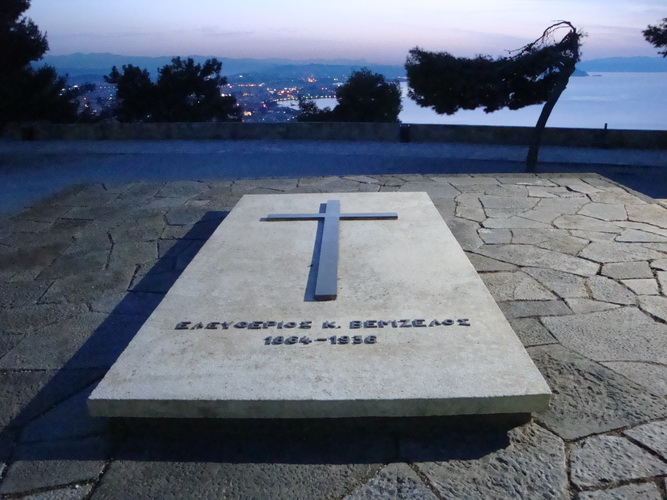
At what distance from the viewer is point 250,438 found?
6.25 feet

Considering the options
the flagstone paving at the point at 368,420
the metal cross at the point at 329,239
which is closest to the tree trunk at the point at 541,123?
the flagstone paving at the point at 368,420

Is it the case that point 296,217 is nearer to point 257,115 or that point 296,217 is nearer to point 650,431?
point 650,431

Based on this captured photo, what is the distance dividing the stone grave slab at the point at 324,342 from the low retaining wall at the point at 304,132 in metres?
7.36

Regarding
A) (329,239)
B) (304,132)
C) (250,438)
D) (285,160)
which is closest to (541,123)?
(304,132)

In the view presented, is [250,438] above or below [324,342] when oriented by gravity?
below

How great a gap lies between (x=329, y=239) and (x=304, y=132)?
296 inches

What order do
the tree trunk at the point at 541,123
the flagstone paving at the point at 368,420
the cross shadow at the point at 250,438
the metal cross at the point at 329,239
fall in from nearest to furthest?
the flagstone paving at the point at 368,420, the cross shadow at the point at 250,438, the metal cross at the point at 329,239, the tree trunk at the point at 541,123

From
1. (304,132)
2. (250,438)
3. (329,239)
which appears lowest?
(250,438)

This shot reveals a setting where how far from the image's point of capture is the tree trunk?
30.1ft

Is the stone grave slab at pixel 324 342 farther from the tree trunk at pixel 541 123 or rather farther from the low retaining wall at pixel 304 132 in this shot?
the low retaining wall at pixel 304 132

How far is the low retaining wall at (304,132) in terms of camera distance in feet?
33.5

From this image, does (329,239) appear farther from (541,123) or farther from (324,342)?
(541,123)

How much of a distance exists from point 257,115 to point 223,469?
63.6 ft

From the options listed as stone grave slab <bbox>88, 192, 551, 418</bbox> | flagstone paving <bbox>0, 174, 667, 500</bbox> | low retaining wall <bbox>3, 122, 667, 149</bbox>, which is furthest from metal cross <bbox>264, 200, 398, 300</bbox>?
low retaining wall <bbox>3, 122, 667, 149</bbox>
